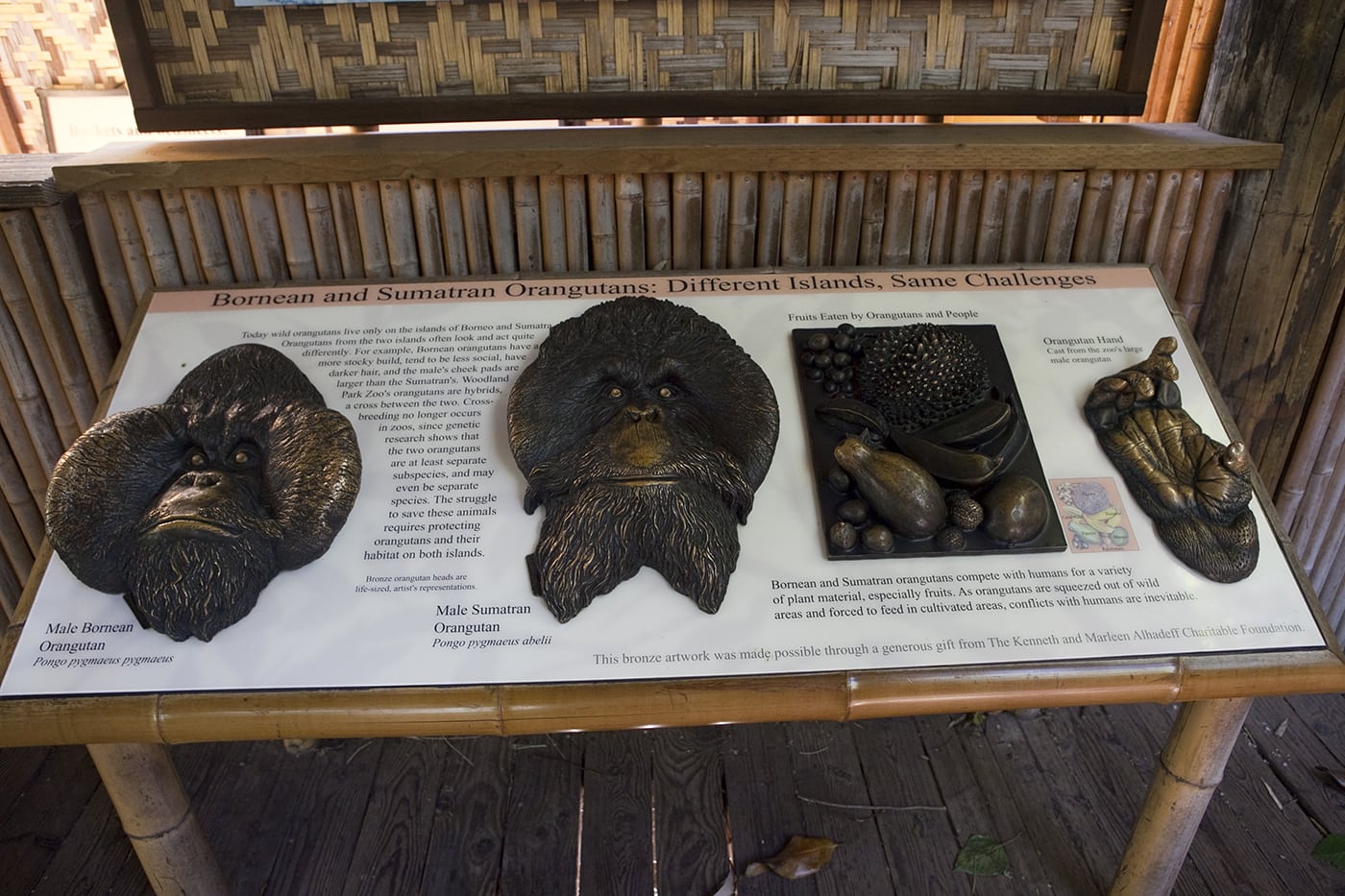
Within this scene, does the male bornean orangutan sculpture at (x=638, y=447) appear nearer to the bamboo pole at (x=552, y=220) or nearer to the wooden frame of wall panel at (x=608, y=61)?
the bamboo pole at (x=552, y=220)

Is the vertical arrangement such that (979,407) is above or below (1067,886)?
above

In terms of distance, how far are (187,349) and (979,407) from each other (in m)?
1.38

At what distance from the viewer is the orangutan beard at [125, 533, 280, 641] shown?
126 cm

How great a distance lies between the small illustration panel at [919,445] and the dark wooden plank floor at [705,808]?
30.2 inches

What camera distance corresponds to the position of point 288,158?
1.62m

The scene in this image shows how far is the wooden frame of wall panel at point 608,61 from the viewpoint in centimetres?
170

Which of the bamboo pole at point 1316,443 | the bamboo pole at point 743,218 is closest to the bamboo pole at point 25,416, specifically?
the bamboo pole at point 743,218

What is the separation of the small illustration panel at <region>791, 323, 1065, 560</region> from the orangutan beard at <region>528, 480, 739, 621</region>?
0.20m

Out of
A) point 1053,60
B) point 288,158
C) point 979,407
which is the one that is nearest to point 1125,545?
point 979,407

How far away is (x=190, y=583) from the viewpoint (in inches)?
49.7

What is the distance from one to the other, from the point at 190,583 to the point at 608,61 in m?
1.20

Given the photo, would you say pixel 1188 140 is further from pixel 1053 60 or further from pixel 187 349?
pixel 187 349

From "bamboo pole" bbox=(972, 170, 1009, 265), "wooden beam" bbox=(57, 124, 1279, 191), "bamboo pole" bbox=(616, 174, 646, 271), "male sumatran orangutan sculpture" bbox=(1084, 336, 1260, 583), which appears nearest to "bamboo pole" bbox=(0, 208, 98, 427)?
"wooden beam" bbox=(57, 124, 1279, 191)

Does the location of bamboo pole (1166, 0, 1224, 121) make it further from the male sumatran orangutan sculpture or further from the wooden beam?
the male sumatran orangutan sculpture
